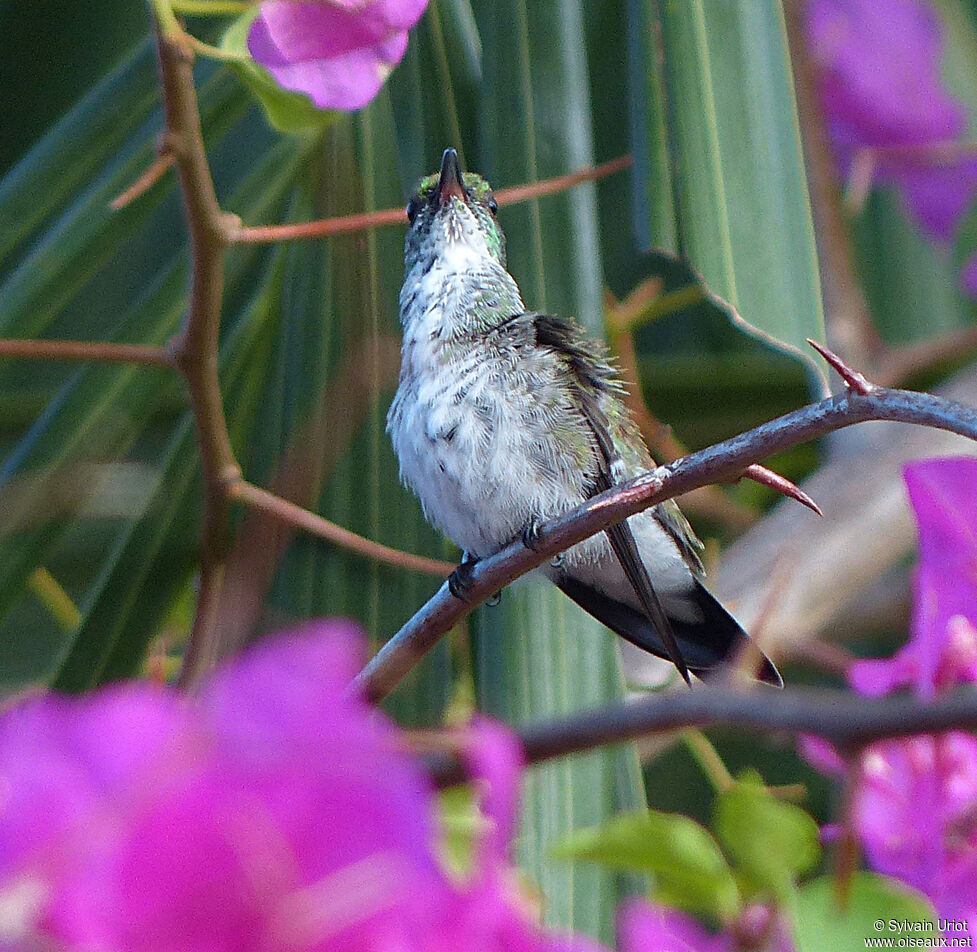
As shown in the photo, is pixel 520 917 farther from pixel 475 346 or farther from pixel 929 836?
pixel 475 346

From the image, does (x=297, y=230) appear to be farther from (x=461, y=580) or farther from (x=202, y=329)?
(x=461, y=580)

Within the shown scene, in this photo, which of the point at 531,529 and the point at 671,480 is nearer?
the point at 671,480

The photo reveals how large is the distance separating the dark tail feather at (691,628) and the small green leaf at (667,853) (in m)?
0.63

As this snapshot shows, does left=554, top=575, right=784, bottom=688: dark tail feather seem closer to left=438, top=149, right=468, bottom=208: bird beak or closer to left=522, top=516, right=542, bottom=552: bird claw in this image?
left=522, top=516, right=542, bottom=552: bird claw

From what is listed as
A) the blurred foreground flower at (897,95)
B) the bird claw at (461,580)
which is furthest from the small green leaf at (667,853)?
the blurred foreground flower at (897,95)

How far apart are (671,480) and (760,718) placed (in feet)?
1.14

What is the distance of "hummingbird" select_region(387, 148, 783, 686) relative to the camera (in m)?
1.11

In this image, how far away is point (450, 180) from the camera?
1.17 metres

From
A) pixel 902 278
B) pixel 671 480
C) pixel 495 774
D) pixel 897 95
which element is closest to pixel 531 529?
pixel 671 480

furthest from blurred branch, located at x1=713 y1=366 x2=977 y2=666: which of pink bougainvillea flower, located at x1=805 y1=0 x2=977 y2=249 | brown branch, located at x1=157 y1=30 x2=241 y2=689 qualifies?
brown branch, located at x1=157 y1=30 x2=241 y2=689

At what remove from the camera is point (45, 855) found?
0.30m

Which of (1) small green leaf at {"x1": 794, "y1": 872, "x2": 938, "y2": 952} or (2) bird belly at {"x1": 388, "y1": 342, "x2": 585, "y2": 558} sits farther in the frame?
(2) bird belly at {"x1": 388, "y1": 342, "x2": 585, "y2": 558}

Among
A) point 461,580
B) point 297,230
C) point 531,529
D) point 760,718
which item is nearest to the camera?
point 760,718

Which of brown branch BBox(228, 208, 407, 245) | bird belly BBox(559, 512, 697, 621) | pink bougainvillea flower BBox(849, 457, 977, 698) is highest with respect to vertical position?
brown branch BBox(228, 208, 407, 245)
